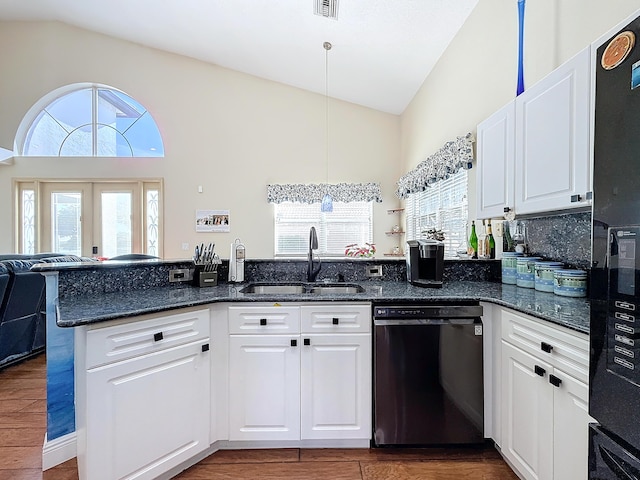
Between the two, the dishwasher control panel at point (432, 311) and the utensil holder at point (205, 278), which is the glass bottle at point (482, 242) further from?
the utensil holder at point (205, 278)

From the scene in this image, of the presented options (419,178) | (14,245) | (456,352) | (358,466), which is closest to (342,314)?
(456,352)

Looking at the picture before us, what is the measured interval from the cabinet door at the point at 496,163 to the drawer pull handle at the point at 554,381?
0.93m

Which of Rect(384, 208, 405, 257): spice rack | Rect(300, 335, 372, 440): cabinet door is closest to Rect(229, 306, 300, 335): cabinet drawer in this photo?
Rect(300, 335, 372, 440): cabinet door

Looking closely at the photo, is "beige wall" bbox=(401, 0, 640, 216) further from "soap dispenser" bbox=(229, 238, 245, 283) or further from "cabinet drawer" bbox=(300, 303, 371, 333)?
"soap dispenser" bbox=(229, 238, 245, 283)

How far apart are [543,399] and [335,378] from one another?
0.94 m

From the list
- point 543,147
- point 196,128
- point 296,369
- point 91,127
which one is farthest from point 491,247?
point 91,127

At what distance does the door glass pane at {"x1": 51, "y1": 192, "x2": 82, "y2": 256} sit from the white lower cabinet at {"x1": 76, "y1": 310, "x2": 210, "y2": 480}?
5.15 m

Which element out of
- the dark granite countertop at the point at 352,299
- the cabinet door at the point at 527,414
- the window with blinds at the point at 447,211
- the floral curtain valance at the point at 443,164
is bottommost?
the cabinet door at the point at 527,414

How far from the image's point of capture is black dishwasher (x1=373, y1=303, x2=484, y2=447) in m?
1.69

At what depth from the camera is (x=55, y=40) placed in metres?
5.23

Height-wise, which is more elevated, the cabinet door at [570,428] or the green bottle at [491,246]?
the green bottle at [491,246]

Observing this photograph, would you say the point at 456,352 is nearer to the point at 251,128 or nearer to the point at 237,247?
the point at 237,247

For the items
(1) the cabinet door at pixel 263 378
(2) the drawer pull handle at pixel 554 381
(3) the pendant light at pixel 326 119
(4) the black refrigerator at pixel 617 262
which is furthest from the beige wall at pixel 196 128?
(4) the black refrigerator at pixel 617 262

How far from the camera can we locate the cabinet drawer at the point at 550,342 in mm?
1112
